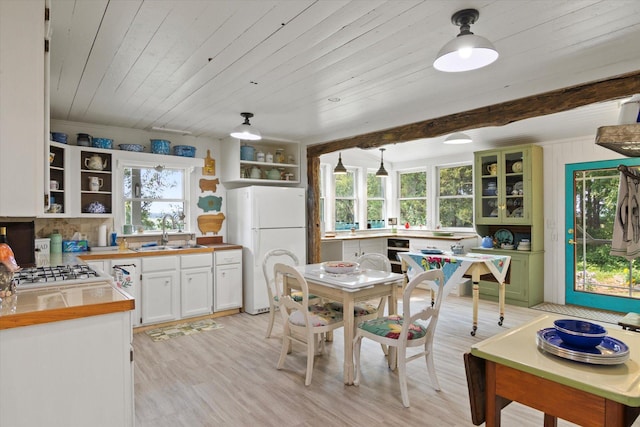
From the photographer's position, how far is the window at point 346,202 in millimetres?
6875

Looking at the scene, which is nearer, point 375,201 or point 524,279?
point 524,279

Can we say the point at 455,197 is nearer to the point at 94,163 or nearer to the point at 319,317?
the point at 319,317

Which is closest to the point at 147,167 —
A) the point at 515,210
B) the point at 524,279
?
the point at 515,210

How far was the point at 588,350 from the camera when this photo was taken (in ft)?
4.50

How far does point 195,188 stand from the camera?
5.19 metres

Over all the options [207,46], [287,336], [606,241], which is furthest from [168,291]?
[606,241]

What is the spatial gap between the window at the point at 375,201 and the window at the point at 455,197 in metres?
1.17

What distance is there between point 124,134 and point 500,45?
4.27 meters

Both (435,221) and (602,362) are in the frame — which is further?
(435,221)

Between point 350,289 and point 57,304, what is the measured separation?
185 cm

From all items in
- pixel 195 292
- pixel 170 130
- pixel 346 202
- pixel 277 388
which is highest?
pixel 170 130

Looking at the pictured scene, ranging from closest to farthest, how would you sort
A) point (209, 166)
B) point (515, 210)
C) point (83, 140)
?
1. point (83, 140)
2. point (209, 166)
3. point (515, 210)

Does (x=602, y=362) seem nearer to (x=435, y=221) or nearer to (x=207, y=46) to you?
(x=207, y=46)

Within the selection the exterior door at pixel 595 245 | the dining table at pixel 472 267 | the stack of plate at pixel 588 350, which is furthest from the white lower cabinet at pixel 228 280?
the exterior door at pixel 595 245
